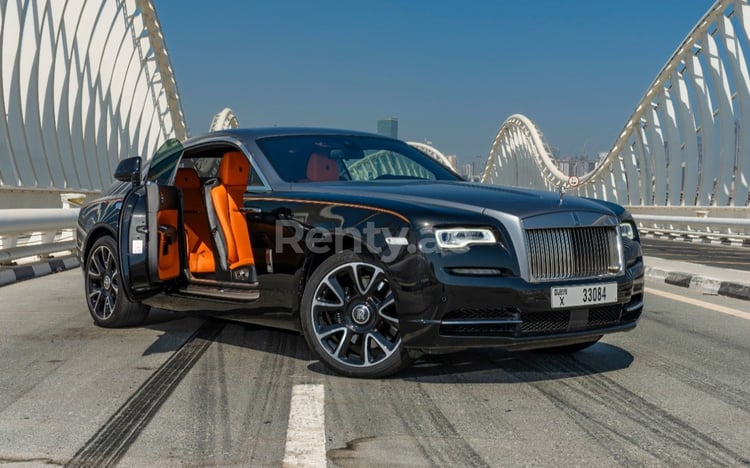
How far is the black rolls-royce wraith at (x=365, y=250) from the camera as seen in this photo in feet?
15.6

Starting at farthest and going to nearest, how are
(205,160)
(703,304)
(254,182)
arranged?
(703,304) < (205,160) < (254,182)

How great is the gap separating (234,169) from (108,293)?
1.61 metres

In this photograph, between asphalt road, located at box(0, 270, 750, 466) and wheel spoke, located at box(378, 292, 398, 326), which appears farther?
wheel spoke, located at box(378, 292, 398, 326)

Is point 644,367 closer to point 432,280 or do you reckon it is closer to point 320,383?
point 432,280

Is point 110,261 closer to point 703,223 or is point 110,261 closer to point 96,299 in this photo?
point 96,299

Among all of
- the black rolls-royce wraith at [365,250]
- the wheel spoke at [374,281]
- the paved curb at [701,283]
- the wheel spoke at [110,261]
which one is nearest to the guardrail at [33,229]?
the wheel spoke at [110,261]

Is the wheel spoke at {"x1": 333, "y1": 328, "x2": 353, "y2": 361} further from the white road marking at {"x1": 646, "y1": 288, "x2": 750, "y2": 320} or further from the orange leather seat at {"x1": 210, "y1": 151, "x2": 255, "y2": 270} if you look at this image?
the white road marking at {"x1": 646, "y1": 288, "x2": 750, "y2": 320}

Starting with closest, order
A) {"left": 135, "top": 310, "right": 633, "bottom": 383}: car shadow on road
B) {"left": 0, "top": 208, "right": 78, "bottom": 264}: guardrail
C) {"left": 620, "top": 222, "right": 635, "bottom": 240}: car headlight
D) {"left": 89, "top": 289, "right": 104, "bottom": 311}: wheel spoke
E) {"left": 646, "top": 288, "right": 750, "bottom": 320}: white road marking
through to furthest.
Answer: {"left": 135, "top": 310, "right": 633, "bottom": 383}: car shadow on road → {"left": 620, "top": 222, "right": 635, "bottom": 240}: car headlight → {"left": 89, "top": 289, "right": 104, "bottom": 311}: wheel spoke → {"left": 646, "top": 288, "right": 750, "bottom": 320}: white road marking → {"left": 0, "top": 208, "right": 78, "bottom": 264}: guardrail

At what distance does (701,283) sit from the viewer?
36.1 feet

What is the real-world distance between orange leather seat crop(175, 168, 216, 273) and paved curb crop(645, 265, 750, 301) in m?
6.26

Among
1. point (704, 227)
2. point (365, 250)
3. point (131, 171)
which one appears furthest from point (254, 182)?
point (704, 227)

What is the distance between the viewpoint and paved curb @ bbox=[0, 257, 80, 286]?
11.2 metres

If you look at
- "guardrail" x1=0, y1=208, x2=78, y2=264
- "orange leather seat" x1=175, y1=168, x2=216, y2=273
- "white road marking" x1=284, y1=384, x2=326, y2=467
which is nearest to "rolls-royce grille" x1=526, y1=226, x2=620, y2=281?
"white road marking" x1=284, y1=384, x2=326, y2=467

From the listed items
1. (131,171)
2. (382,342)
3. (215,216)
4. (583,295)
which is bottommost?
(382,342)
